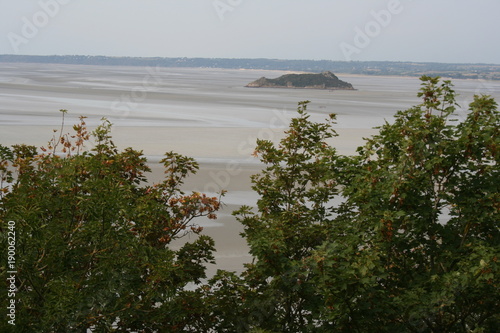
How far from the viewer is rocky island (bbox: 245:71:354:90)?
4764 inches

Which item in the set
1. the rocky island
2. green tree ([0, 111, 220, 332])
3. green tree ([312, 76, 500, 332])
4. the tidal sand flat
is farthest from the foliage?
the rocky island

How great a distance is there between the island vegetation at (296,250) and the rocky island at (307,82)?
367 ft

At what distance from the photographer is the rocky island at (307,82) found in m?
121

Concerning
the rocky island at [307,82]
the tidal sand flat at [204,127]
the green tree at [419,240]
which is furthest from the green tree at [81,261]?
the rocky island at [307,82]

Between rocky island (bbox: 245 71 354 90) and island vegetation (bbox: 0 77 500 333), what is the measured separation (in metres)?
112

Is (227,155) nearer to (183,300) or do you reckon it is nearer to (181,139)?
(181,139)

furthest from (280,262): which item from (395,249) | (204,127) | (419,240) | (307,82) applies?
(307,82)

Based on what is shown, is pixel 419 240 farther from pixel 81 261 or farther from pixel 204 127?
pixel 204 127

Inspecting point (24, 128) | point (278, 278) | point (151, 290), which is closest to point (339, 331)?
point (278, 278)

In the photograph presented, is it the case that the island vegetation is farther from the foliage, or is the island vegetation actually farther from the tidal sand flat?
the tidal sand flat

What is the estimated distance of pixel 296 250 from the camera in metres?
8.73

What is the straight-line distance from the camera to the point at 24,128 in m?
40.7

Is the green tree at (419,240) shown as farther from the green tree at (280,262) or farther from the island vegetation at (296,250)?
the green tree at (280,262)

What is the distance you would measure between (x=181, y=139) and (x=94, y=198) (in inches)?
1274
